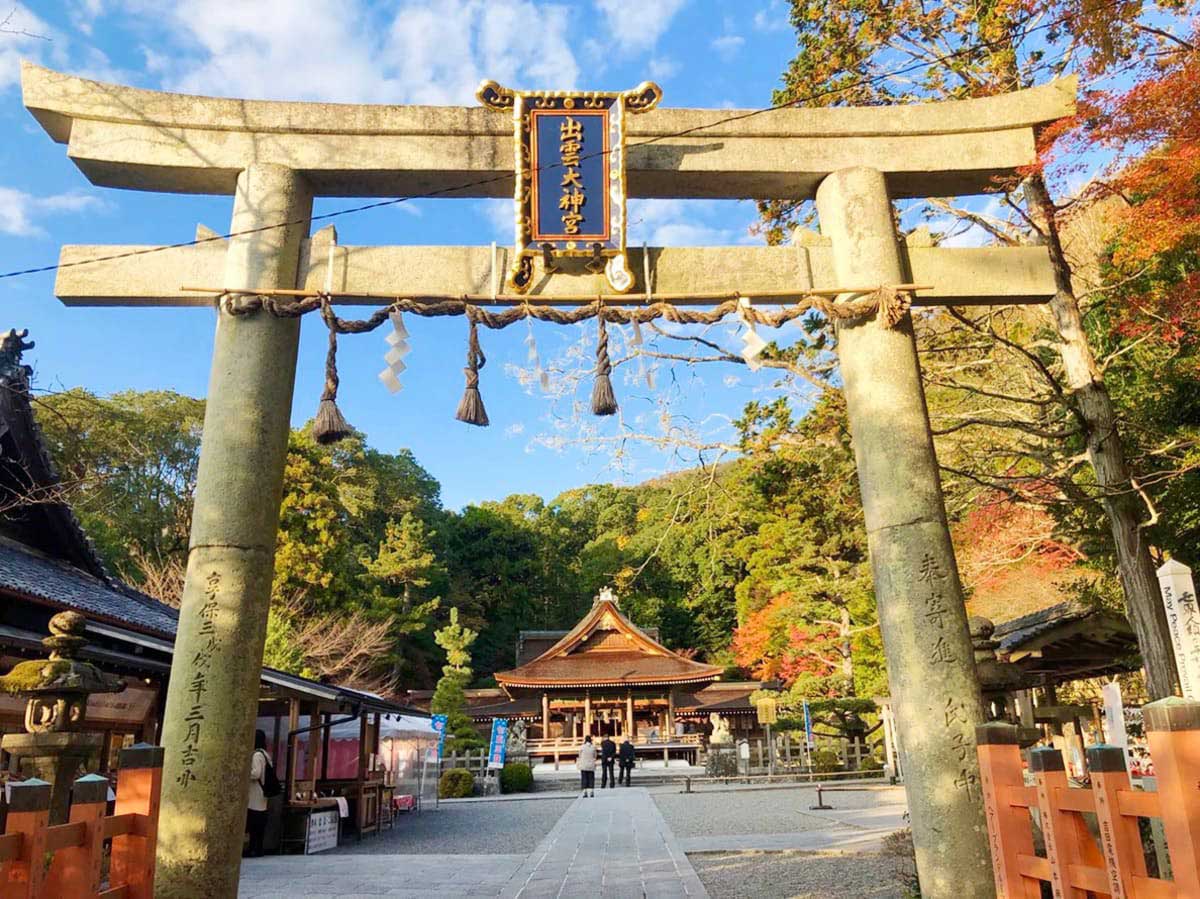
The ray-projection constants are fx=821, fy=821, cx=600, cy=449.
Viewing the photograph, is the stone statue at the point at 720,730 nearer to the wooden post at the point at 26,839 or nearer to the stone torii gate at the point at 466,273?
the stone torii gate at the point at 466,273

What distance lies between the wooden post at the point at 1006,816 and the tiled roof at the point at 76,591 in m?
7.67

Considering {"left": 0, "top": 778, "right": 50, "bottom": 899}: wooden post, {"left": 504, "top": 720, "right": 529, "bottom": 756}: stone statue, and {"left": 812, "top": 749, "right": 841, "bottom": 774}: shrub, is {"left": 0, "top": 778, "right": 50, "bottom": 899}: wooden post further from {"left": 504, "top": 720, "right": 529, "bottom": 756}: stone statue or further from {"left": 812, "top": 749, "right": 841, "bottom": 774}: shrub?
{"left": 504, "top": 720, "right": 529, "bottom": 756}: stone statue

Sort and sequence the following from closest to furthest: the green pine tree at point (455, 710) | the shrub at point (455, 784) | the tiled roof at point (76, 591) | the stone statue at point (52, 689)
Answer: the stone statue at point (52, 689) < the tiled roof at point (76, 591) < the shrub at point (455, 784) < the green pine tree at point (455, 710)

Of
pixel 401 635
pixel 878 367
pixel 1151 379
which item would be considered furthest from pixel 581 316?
pixel 401 635

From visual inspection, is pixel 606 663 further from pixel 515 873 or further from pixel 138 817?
pixel 138 817

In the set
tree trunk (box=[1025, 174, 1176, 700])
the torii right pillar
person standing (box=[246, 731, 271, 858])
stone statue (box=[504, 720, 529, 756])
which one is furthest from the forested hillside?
stone statue (box=[504, 720, 529, 756])

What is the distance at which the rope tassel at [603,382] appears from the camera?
5.38m

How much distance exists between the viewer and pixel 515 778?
863 inches

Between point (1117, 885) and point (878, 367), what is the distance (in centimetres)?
319

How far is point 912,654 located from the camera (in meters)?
4.74

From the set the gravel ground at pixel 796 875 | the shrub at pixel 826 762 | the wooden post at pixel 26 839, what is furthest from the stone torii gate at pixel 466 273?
the shrub at pixel 826 762

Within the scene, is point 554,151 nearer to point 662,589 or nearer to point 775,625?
point 775,625

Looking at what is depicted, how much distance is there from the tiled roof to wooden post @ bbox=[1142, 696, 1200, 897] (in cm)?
821

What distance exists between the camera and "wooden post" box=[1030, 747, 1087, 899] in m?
3.23
